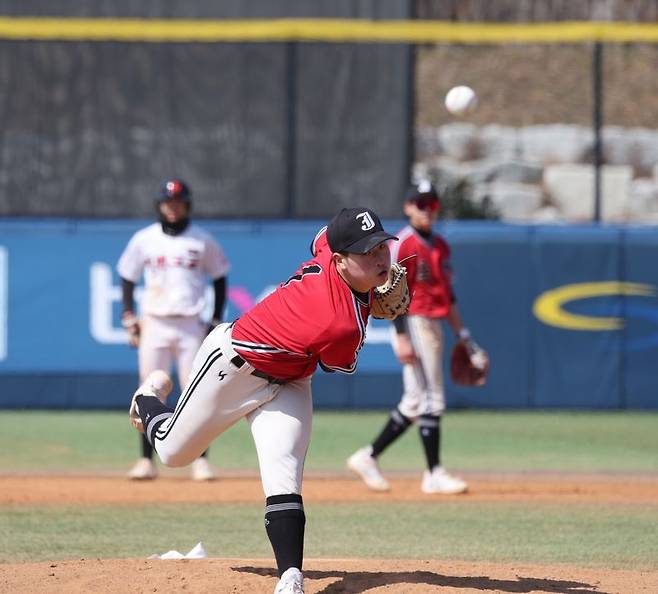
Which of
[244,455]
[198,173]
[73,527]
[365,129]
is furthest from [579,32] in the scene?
[73,527]

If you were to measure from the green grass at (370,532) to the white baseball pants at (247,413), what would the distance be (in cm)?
146

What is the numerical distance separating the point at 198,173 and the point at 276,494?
32.0 feet

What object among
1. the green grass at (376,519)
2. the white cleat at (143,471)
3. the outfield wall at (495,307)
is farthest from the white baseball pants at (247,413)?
the outfield wall at (495,307)

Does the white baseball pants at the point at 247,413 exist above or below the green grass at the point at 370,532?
above

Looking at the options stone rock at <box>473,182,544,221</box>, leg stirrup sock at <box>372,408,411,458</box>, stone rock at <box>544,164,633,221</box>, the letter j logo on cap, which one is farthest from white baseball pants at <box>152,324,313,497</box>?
stone rock at <box>473,182,544,221</box>

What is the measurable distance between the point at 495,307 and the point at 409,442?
8.10 feet

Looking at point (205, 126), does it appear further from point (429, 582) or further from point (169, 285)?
point (429, 582)

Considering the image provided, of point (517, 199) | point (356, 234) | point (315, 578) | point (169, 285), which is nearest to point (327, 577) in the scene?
point (315, 578)

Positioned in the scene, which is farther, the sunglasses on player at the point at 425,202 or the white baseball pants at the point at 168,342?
the white baseball pants at the point at 168,342

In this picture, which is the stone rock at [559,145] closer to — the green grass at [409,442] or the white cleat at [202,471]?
the green grass at [409,442]

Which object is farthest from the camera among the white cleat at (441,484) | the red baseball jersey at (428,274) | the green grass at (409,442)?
the green grass at (409,442)

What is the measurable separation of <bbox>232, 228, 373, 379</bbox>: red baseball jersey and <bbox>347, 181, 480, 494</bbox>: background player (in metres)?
3.65

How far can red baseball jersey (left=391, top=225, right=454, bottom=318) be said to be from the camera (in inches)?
363

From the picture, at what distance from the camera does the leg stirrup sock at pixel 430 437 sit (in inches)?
363
